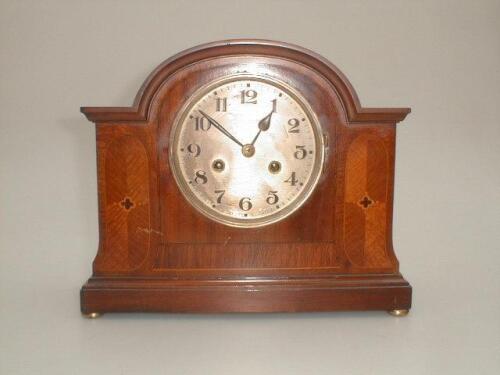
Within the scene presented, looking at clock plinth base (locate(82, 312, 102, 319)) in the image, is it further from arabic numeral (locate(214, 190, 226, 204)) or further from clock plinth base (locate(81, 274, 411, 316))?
arabic numeral (locate(214, 190, 226, 204))

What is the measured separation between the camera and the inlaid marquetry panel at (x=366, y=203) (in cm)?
167

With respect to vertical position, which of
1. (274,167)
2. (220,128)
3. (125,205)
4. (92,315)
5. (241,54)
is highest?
(241,54)

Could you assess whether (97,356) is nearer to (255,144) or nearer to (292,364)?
(292,364)

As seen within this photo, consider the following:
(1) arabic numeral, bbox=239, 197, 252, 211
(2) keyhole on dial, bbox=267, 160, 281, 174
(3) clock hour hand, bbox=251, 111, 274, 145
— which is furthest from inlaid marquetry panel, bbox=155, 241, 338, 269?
(3) clock hour hand, bbox=251, 111, 274, 145

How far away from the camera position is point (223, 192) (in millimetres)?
1680

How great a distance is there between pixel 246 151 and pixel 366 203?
0.40 metres

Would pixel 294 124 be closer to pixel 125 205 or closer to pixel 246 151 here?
pixel 246 151

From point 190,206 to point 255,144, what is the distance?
27cm

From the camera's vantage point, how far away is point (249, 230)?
1689 millimetres

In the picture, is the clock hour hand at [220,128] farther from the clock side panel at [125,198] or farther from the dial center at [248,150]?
the clock side panel at [125,198]

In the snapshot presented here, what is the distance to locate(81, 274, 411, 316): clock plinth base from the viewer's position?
1.68m

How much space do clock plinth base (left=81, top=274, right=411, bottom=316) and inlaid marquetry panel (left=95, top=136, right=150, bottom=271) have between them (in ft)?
0.26

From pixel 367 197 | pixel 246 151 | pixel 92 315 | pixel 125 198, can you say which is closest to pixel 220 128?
pixel 246 151

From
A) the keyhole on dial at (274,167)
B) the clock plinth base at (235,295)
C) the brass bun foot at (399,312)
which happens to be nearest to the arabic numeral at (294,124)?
the keyhole on dial at (274,167)
